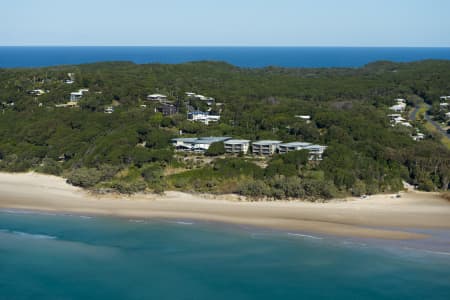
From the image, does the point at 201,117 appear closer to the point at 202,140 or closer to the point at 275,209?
the point at 202,140

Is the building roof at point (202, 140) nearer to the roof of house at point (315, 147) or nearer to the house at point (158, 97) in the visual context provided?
the roof of house at point (315, 147)

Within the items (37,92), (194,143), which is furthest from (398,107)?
(37,92)

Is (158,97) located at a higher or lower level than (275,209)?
higher

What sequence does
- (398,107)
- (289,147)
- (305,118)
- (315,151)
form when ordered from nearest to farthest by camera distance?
(315,151) < (289,147) < (305,118) < (398,107)

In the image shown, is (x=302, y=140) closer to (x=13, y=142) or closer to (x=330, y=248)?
(x=330, y=248)

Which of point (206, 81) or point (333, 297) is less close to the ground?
point (206, 81)

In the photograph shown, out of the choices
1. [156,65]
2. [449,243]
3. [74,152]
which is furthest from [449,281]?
[156,65]

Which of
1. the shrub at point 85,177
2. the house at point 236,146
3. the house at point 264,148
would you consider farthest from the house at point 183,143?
the shrub at point 85,177
